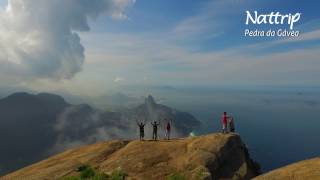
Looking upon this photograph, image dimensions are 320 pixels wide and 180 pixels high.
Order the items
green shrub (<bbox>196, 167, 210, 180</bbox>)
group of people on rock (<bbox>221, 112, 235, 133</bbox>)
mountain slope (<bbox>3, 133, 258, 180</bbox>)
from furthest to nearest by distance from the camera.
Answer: group of people on rock (<bbox>221, 112, 235, 133</bbox>) < mountain slope (<bbox>3, 133, 258, 180</bbox>) < green shrub (<bbox>196, 167, 210, 180</bbox>)

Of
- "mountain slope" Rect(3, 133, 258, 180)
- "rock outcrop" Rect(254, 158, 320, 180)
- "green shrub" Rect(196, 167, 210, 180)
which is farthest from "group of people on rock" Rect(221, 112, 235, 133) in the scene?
"rock outcrop" Rect(254, 158, 320, 180)

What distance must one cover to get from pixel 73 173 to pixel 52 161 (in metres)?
7.74

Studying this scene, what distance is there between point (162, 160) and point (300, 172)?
1348 cm

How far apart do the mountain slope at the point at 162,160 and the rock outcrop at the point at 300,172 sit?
575 centimetres

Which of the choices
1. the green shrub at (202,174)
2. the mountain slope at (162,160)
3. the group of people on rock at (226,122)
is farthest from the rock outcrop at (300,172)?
the group of people on rock at (226,122)

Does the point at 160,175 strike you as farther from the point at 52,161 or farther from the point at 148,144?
the point at 52,161

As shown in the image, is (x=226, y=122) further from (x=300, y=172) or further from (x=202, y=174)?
(x=300, y=172)

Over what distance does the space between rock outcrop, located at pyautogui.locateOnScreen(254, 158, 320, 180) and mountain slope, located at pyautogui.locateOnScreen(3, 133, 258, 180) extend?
227 inches

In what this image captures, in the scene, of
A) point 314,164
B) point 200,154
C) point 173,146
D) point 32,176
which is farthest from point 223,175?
point 32,176

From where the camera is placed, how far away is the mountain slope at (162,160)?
37.9 metres

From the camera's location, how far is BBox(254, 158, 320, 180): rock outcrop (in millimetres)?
29366

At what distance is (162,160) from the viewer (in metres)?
39.8

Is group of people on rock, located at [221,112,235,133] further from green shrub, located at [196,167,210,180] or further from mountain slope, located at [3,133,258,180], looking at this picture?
green shrub, located at [196,167,210,180]

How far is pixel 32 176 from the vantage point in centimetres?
3875
